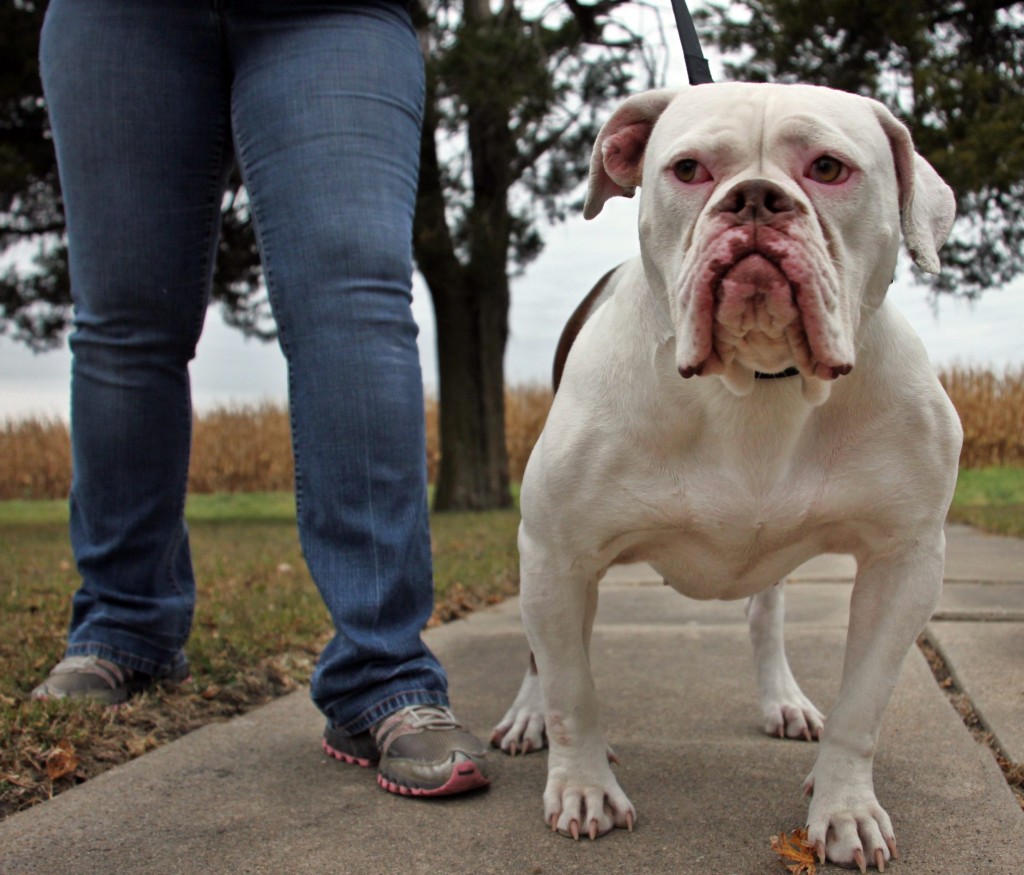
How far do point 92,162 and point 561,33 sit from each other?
818cm

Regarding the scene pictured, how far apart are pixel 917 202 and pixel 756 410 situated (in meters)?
0.43

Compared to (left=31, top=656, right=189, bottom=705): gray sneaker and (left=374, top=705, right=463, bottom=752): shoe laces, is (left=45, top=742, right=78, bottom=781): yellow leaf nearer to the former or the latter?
(left=31, top=656, right=189, bottom=705): gray sneaker

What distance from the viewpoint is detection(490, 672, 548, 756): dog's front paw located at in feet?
7.65

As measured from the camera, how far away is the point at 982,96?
9438mm

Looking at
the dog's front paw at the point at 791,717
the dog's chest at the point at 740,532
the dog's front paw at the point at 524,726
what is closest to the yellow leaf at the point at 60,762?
the dog's front paw at the point at 524,726

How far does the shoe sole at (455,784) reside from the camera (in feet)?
6.47

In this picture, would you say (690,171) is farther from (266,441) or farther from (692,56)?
(266,441)

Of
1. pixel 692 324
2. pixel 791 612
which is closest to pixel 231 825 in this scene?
pixel 692 324

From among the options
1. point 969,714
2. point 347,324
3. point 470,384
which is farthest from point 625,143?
point 470,384

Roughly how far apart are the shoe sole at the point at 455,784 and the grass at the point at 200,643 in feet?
2.01

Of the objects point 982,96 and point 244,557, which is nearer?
point 244,557

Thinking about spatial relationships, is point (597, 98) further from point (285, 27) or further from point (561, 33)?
point (285, 27)

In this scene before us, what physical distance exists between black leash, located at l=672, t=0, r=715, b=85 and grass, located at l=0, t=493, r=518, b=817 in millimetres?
1793

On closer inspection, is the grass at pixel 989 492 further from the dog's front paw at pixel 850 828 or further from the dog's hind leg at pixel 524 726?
the dog's front paw at pixel 850 828
